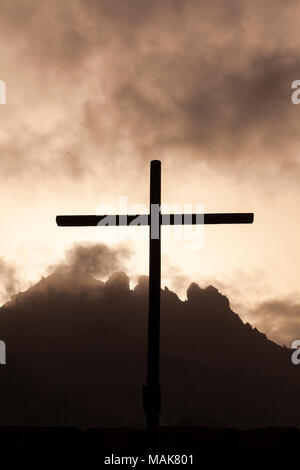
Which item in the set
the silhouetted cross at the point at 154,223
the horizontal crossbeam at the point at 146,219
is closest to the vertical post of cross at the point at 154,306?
the silhouetted cross at the point at 154,223

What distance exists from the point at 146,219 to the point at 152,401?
2.23 m

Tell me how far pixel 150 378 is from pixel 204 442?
1006 mm

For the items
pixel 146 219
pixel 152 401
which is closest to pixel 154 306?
pixel 152 401

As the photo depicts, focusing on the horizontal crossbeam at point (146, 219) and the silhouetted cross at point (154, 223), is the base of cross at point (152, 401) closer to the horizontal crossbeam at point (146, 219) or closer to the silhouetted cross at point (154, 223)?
the silhouetted cross at point (154, 223)

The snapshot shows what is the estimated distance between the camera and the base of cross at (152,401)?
6543 millimetres

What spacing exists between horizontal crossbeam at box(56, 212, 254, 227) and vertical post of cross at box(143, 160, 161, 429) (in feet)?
0.56

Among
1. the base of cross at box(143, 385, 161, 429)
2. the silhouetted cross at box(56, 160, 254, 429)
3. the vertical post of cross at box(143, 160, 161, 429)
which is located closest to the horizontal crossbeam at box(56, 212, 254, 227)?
the silhouetted cross at box(56, 160, 254, 429)

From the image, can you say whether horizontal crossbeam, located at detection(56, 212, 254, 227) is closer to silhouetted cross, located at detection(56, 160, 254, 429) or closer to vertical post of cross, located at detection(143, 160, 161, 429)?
silhouetted cross, located at detection(56, 160, 254, 429)

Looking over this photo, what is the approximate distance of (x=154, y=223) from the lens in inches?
298

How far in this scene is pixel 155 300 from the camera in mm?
7074

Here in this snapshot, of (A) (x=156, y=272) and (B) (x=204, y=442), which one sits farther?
(A) (x=156, y=272)
